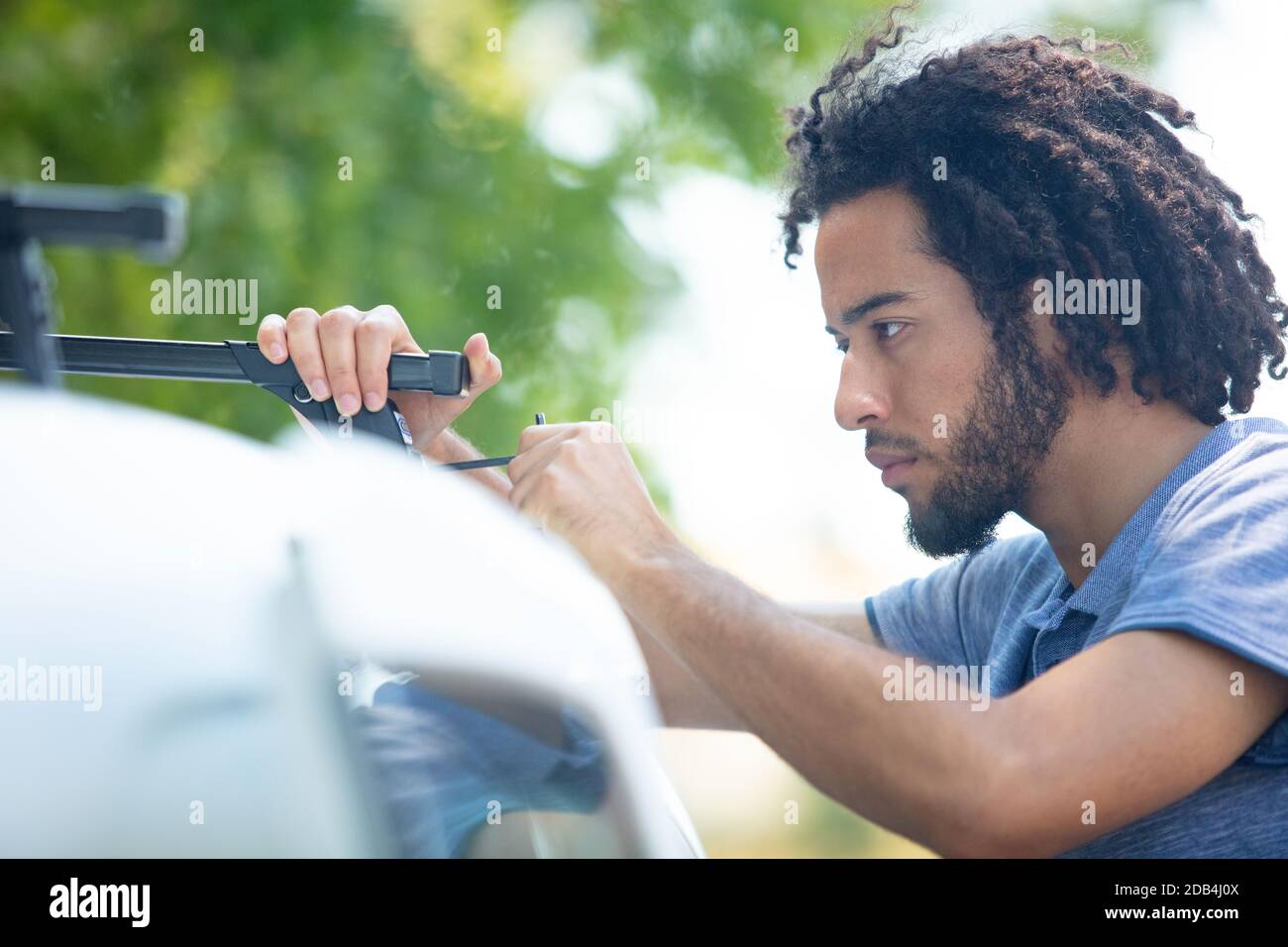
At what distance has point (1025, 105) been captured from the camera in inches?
65.0

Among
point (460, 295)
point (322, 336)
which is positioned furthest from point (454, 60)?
point (322, 336)

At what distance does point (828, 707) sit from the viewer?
1.18 meters

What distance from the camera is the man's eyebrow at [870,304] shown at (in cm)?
155

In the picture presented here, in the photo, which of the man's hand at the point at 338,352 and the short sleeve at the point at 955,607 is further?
the short sleeve at the point at 955,607

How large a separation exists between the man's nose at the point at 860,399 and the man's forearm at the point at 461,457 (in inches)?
16.1

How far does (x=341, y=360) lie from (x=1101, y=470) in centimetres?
87

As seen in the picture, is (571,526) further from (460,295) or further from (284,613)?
(460,295)

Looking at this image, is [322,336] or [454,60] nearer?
[322,336]

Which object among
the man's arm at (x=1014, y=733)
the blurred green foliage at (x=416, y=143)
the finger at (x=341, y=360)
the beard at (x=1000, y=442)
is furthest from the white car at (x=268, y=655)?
the blurred green foliage at (x=416, y=143)

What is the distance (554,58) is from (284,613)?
7.55 feet

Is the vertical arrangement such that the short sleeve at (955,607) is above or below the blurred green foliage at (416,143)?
below

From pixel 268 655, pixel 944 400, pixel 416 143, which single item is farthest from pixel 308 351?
pixel 416 143

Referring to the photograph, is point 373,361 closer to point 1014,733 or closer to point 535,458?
point 535,458

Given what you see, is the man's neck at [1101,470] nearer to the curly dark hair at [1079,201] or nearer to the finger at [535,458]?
the curly dark hair at [1079,201]
